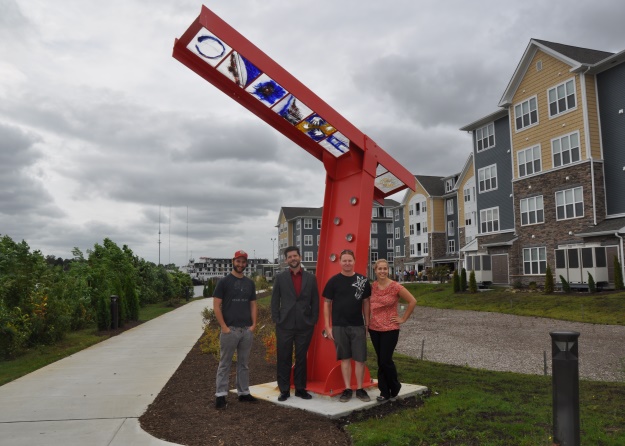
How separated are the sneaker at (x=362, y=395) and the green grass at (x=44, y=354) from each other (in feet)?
18.5

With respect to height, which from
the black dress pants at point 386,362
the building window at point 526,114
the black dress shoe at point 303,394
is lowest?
the black dress shoe at point 303,394

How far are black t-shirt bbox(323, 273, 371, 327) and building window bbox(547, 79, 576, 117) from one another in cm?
2346

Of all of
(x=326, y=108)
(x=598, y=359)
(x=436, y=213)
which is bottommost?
(x=598, y=359)

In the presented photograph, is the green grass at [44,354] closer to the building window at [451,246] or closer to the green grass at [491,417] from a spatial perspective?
the green grass at [491,417]

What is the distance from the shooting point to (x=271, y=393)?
22.1 feet

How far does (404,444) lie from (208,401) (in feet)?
9.42

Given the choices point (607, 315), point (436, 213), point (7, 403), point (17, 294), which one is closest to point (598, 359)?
point (607, 315)

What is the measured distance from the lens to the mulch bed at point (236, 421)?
504cm

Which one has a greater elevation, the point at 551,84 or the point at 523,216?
the point at 551,84

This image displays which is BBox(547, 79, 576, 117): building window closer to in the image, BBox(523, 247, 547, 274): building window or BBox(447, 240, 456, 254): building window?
BBox(523, 247, 547, 274): building window

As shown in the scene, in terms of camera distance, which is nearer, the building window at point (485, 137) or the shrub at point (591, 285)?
the shrub at point (591, 285)

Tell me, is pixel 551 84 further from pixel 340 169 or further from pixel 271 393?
pixel 271 393

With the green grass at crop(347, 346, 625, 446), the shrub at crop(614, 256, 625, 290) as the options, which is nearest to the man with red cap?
the green grass at crop(347, 346, 625, 446)

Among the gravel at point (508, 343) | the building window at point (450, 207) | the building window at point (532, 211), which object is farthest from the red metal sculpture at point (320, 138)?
the building window at point (450, 207)
